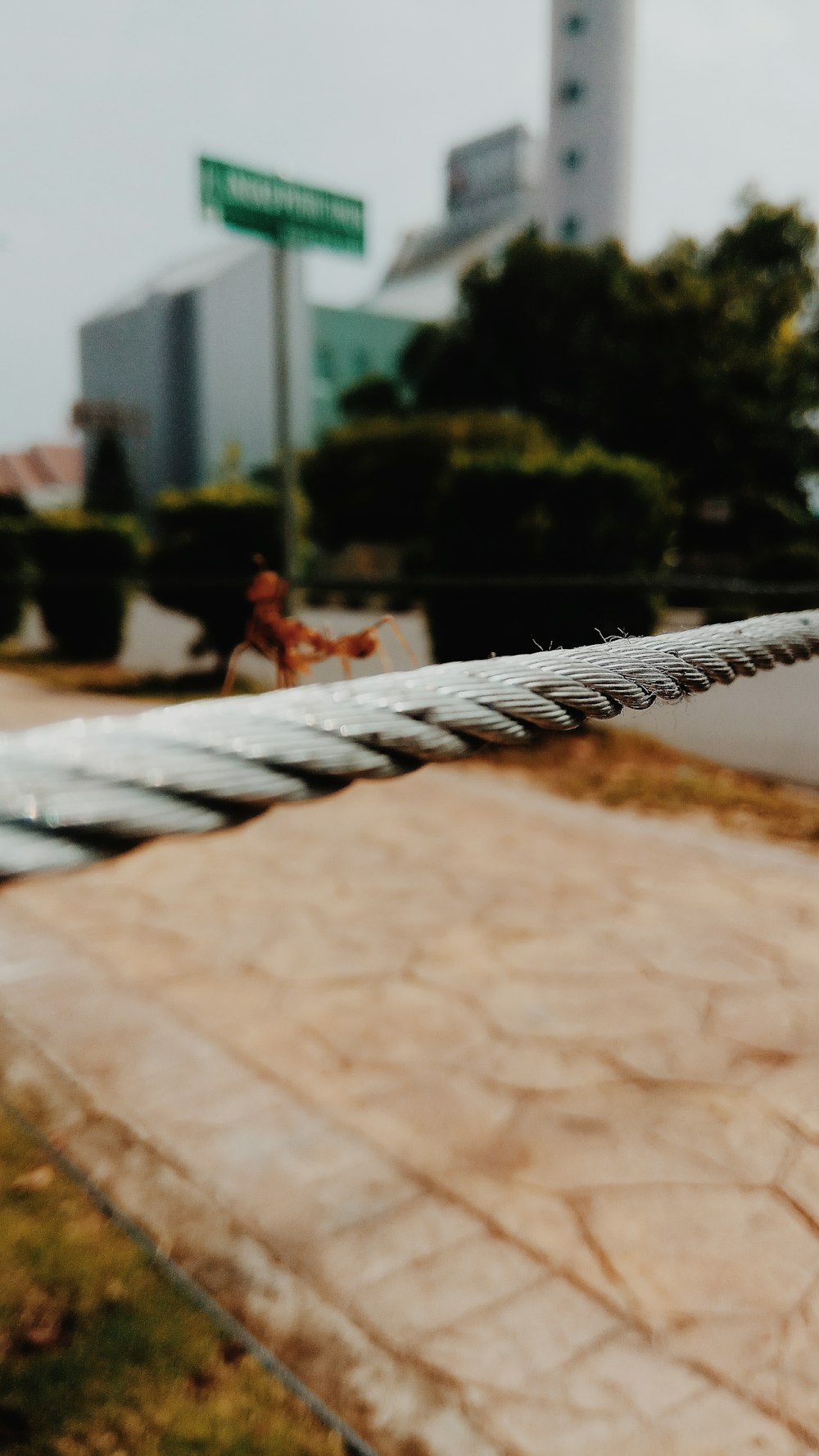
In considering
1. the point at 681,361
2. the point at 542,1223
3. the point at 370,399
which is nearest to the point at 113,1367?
the point at 542,1223

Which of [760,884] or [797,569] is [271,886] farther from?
[797,569]

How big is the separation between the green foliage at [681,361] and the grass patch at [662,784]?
18.1 m

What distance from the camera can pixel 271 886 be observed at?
4168 mm

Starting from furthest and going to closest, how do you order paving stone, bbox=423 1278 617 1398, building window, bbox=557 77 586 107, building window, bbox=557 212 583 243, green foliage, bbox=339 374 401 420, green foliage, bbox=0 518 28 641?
building window, bbox=557 77 586 107
building window, bbox=557 212 583 243
green foliage, bbox=339 374 401 420
green foliage, bbox=0 518 28 641
paving stone, bbox=423 1278 617 1398

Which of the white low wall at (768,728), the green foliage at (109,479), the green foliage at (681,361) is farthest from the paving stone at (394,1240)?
the green foliage at (109,479)

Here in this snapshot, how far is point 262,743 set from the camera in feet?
1.81

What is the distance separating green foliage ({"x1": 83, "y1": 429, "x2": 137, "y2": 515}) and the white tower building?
79.4 feet

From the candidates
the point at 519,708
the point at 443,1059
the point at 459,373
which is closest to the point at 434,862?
the point at 443,1059

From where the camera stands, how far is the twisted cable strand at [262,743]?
501mm

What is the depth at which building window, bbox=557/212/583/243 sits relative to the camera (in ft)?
156

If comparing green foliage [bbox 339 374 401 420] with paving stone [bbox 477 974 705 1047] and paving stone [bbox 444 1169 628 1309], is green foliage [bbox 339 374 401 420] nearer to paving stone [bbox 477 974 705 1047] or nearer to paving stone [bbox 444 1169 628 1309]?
paving stone [bbox 477 974 705 1047]

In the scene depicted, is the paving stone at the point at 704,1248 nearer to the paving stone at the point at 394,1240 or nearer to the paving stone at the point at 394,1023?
the paving stone at the point at 394,1240

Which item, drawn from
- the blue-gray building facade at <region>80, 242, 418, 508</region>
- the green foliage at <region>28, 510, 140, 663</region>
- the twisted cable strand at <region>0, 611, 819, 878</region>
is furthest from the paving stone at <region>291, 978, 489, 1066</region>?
the blue-gray building facade at <region>80, 242, 418, 508</region>

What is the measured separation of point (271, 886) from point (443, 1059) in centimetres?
158
